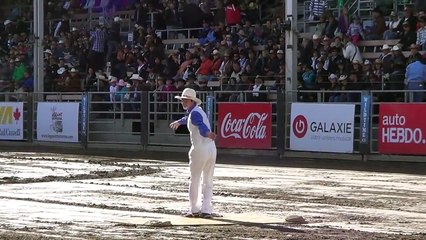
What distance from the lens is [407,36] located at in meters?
24.6

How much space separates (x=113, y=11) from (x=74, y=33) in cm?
209

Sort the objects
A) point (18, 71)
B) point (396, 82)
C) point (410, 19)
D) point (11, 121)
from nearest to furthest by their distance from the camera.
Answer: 1. point (396, 82)
2. point (410, 19)
3. point (11, 121)
4. point (18, 71)

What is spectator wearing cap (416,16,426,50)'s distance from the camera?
24.0m

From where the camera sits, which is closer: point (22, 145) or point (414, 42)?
point (414, 42)

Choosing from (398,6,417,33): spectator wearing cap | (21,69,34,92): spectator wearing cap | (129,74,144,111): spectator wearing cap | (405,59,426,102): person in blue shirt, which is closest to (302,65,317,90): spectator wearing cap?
(398,6,417,33): spectator wearing cap

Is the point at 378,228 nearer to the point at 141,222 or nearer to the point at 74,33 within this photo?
the point at 141,222

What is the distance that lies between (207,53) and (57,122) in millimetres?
5599

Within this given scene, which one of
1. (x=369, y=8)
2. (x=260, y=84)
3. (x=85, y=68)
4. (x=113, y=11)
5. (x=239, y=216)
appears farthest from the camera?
(x=113, y=11)

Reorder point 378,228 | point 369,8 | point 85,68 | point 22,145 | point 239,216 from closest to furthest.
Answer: point 378,228, point 239,216, point 369,8, point 22,145, point 85,68

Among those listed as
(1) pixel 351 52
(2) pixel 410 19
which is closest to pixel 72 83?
(1) pixel 351 52

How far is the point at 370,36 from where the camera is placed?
26.3 metres

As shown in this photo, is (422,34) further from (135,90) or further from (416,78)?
(135,90)

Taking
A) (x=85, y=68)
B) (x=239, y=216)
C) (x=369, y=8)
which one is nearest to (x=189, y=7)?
(x=85, y=68)

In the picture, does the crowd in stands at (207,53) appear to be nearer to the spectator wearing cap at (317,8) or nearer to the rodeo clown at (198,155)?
the spectator wearing cap at (317,8)
